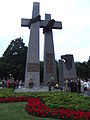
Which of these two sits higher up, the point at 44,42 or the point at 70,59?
the point at 44,42

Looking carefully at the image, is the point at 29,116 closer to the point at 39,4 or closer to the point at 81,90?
the point at 81,90

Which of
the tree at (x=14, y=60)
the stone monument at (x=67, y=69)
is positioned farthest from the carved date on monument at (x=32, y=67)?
the tree at (x=14, y=60)

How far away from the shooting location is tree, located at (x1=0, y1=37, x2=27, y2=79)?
192 feet

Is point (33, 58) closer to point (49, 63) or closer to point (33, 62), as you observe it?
point (33, 62)

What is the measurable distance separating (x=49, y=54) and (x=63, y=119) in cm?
2564

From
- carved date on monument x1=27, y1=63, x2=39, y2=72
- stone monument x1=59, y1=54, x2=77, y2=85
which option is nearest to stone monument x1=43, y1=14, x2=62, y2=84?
stone monument x1=59, y1=54, x2=77, y2=85

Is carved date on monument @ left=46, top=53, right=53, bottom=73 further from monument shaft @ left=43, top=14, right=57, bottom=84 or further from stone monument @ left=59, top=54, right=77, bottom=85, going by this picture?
stone monument @ left=59, top=54, right=77, bottom=85

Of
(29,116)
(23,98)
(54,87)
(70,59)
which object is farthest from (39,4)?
(29,116)

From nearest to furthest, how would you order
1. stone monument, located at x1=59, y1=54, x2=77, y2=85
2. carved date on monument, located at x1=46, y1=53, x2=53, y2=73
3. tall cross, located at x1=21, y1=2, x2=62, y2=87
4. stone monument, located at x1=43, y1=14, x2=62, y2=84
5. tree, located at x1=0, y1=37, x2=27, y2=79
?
tall cross, located at x1=21, y1=2, x2=62, y2=87 → stone monument, located at x1=59, y1=54, x2=77, y2=85 → stone monument, located at x1=43, y1=14, x2=62, y2=84 → carved date on monument, located at x1=46, y1=53, x2=53, y2=73 → tree, located at x1=0, y1=37, x2=27, y2=79

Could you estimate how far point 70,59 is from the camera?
33531 mm

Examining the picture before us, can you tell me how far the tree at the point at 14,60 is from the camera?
58562mm

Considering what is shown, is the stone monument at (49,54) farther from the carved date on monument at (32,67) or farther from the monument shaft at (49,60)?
the carved date on monument at (32,67)

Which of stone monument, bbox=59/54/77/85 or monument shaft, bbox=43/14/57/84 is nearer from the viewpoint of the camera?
stone monument, bbox=59/54/77/85

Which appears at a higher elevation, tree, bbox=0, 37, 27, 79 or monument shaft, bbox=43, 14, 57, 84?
tree, bbox=0, 37, 27, 79
